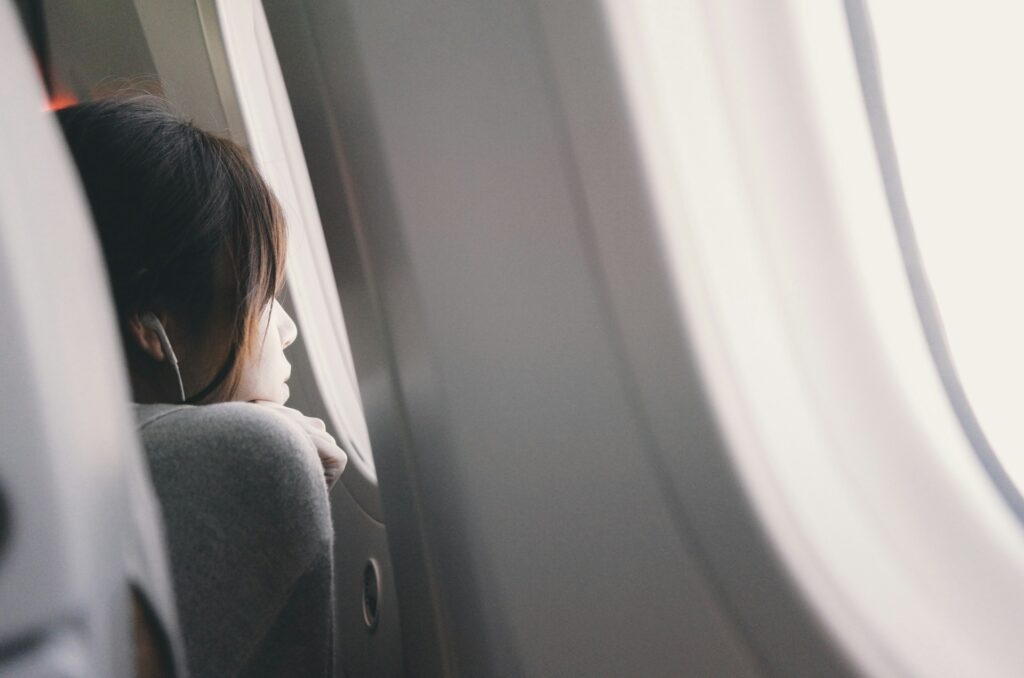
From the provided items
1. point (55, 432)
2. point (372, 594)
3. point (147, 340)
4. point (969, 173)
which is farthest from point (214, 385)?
point (969, 173)

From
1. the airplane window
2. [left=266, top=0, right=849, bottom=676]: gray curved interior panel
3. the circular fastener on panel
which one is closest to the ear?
[left=266, top=0, right=849, bottom=676]: gray curved interior panel

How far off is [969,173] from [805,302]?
15 cm

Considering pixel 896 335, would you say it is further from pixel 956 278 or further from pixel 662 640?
pixel 662 640

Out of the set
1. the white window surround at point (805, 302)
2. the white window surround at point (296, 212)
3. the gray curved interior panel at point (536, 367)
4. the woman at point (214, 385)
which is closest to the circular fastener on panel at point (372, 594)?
the woman at point (214, 385)

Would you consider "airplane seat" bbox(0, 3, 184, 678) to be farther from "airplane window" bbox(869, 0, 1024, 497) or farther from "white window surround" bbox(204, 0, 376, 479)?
"white window surround" bbox(204, 0, 376, 479)

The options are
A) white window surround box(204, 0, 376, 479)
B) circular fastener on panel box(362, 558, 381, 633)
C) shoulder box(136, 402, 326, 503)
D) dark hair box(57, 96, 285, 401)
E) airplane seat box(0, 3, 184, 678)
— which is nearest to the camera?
airplane seat box(0, 3, 184, 678)

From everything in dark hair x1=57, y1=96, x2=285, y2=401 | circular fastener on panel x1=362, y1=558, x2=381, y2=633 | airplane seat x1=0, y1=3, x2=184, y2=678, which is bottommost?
circular fastener on panel x1=362, y1=558, x2=381, y2=633

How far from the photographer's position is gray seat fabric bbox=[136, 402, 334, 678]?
749 millimetres

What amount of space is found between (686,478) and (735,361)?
10cm

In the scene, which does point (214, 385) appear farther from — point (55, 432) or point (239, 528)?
point (55, 432)

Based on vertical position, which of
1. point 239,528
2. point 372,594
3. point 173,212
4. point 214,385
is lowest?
point 372,594

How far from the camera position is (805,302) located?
0.64 metres

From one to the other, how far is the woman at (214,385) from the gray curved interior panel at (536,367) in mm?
124

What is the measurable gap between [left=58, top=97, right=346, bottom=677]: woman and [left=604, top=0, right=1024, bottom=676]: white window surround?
16.9 inches
